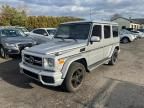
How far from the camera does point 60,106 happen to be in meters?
4.72

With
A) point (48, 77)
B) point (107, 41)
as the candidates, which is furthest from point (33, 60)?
point (107, 41)

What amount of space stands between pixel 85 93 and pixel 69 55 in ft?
3.79

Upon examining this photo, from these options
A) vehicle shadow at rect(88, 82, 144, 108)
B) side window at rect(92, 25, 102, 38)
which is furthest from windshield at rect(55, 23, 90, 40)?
vehicle shadow at rect(88, 82, 144, 108)

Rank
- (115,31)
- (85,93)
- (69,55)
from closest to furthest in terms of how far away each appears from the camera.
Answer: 1. (69,55)
2. (85,93)
3. (115,31)

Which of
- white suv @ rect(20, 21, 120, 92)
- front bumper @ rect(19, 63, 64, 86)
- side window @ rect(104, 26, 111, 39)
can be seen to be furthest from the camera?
side window @ rect(104, 26, 111, 39)

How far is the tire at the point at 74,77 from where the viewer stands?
5336 mm

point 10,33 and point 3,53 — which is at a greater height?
point 10,33

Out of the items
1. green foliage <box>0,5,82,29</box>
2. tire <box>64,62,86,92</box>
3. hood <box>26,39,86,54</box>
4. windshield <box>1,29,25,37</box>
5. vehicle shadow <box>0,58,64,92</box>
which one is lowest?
vehicle shadow <box>0,58,64,92</box>

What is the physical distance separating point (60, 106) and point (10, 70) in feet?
13.5

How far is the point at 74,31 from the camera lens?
260 inches

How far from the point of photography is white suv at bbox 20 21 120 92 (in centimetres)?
512

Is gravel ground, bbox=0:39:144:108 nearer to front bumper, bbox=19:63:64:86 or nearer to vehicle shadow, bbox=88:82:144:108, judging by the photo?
vehicle shadow, bbox=88:82:144:108

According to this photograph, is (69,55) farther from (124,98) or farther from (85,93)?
(124,98)

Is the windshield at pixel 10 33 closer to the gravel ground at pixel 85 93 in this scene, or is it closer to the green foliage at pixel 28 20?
the gravel ground at pixel 85 93
